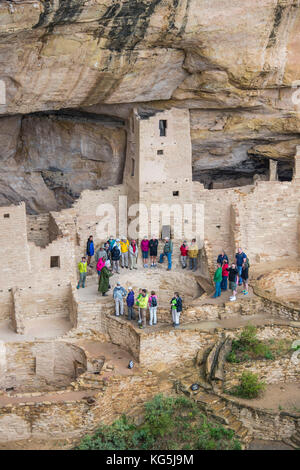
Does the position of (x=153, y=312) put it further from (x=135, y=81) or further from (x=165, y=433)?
(x=135, y=81)

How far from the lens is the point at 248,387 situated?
1633 cm

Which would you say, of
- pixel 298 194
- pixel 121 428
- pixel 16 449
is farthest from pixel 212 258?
pixel 16 449

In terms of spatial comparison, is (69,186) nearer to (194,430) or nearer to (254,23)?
(254,23)

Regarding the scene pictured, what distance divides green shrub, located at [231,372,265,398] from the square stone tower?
5688mm

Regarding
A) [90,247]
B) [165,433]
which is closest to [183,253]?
[90,247]

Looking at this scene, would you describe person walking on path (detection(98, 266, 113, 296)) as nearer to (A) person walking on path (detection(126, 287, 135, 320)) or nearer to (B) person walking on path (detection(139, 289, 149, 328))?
(A) person walking on path (detection(126, 287, 135, 320))

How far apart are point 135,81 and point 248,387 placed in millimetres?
7557

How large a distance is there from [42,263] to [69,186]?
361 centimetres

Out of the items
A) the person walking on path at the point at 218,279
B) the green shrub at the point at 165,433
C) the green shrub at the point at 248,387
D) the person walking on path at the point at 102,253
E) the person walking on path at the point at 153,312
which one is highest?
the person walking on path at the point at 102,253

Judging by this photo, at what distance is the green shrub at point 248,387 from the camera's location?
53.6ft

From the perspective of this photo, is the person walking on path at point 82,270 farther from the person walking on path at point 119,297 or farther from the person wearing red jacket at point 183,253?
the person wearing red jacket at point 183,253

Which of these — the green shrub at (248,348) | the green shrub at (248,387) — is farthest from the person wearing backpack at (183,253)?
the green shrub at (248,387)

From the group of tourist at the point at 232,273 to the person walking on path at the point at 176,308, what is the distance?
60.3 inches
